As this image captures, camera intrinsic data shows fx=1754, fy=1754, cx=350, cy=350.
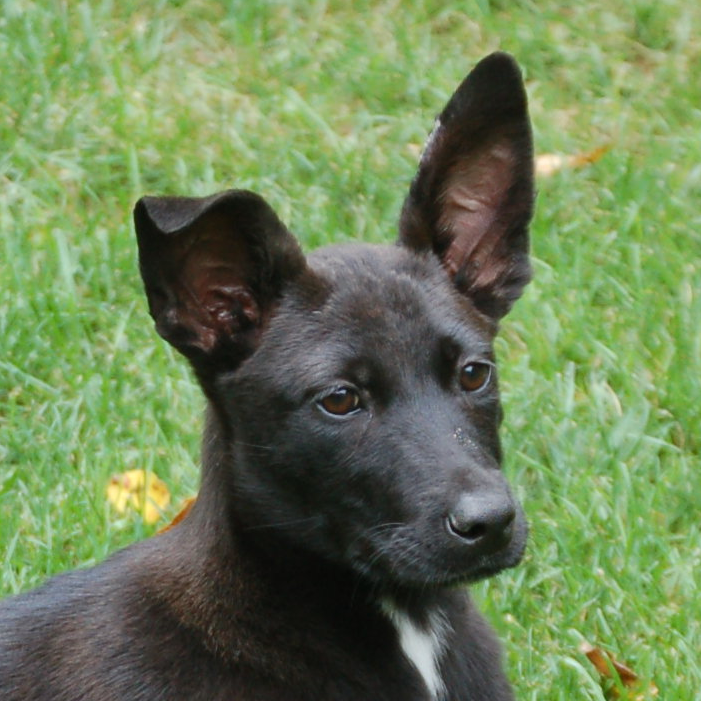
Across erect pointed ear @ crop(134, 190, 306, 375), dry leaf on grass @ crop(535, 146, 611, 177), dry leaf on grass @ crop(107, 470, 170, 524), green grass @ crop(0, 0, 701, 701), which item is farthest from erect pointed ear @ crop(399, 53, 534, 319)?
dry leaf on grass @ crop(535, 146, 611, 177)

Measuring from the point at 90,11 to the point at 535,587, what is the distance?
4484mm

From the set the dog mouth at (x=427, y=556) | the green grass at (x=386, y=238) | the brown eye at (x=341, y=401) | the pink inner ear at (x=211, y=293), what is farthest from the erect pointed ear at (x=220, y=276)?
the green grass at (x=386, y=238)

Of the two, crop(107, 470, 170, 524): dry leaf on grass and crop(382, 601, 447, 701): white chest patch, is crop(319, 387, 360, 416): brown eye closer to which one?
crop(382, 601, 447, 701): white chest patch

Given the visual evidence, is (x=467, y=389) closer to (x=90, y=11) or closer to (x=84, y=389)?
(x=84, y=389)

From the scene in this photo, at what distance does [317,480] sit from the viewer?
496cm

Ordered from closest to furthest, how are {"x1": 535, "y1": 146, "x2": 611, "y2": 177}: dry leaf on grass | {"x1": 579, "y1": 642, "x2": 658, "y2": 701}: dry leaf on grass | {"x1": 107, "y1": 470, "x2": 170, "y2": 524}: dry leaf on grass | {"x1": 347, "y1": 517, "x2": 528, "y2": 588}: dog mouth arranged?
{"x1": 347, "y1": 517, "x2": 528, "y2": 588}: dog mouth
{"x1": 579, "y1": 642, "x2": 658, "y2": 701}: dry leaf on grass
{"x1": 107, "y1": 470, "x2": 170, "y2": 524}: dry leaf on grass
{"x1": 535, "y1": 146, "x2": 611, "y2": 177}: dry leaf on grass

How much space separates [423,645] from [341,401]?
86 centimetres

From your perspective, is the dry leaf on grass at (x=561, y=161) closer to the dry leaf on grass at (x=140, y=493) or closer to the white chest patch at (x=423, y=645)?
the dry leaf on grass at (x=140, y=493)

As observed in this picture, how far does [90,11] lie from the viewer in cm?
948

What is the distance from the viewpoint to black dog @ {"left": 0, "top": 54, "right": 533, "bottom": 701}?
4.88 m

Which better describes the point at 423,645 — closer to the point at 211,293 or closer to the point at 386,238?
the point at 211,293

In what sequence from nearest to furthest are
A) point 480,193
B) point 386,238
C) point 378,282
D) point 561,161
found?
point 378,282
point 480,193
point 386,238
point 561,161

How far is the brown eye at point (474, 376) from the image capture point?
5078 millimetres

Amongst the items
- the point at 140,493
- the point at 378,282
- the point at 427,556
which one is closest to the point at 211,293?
the point at 378,282
